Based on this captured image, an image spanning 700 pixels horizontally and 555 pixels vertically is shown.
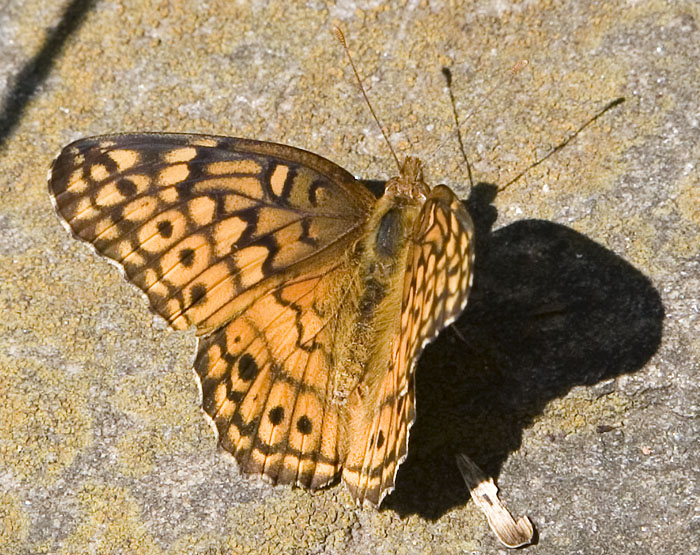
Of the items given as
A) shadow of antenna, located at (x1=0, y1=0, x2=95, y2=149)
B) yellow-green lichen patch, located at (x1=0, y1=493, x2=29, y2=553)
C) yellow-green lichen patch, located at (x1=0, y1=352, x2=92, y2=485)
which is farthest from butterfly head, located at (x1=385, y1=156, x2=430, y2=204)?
shadow of antenna, located at (x1=0, y1=0, x2=95, y2=149)

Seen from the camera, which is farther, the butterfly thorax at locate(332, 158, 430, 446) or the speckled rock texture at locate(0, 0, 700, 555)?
the speckled rock texture at locate(0, 0, 700, 555)

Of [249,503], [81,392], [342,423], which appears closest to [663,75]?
[342,423]

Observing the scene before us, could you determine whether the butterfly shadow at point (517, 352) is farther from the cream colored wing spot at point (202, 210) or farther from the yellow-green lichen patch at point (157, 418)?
the cream colored wing spot at point (202, 210)

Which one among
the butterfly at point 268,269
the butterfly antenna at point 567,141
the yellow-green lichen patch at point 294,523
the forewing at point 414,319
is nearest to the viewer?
the forewing at point 414,319

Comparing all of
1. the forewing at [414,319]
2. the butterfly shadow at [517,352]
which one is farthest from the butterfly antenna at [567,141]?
the forewing at [414,319]

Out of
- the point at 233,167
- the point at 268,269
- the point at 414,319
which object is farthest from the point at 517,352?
the point at 233,167

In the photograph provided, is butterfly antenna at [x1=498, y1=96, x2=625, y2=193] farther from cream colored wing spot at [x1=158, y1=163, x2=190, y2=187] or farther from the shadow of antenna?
the shadow of antenna
